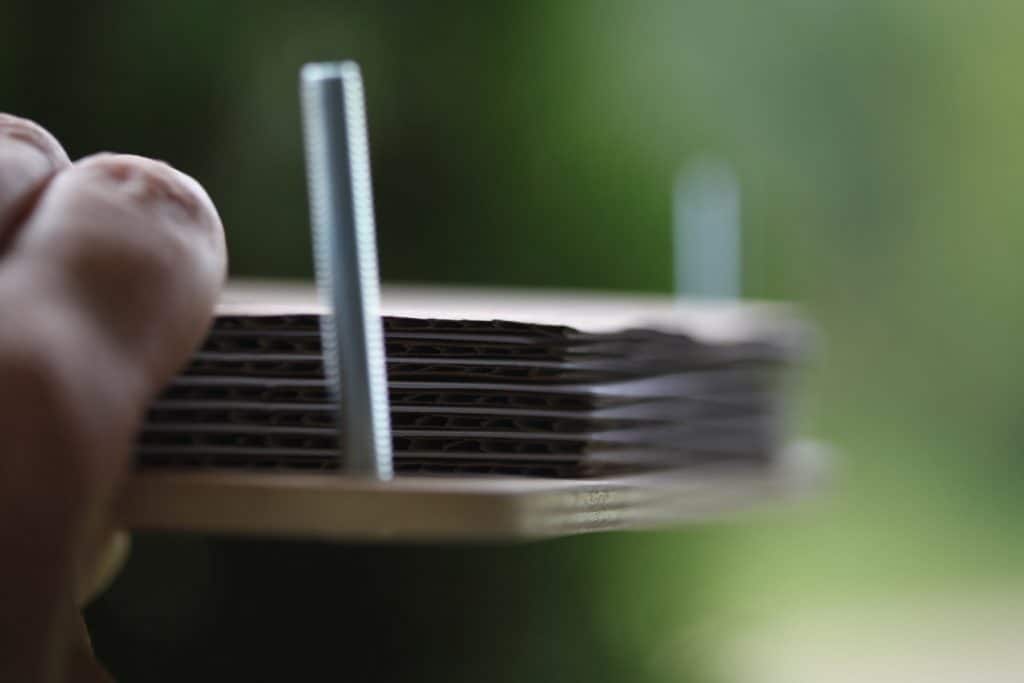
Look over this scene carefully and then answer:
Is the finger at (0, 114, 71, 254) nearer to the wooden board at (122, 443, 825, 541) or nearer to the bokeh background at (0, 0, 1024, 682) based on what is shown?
the wooden board at (122, 443, 825, 541)

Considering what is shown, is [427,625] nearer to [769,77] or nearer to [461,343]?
[769,77]

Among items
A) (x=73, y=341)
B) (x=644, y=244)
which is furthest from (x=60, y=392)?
(x=644, y=244)

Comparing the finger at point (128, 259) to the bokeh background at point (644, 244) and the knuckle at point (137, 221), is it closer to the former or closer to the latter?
the knuckle at point (137, 221)

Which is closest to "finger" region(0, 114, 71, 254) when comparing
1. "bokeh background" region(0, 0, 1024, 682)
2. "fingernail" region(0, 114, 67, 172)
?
"fingernail" region(0, 114, 67, 172)

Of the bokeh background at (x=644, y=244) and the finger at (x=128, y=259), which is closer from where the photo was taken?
the finger at (x=128, y=259)

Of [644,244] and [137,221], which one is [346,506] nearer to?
[137,221]

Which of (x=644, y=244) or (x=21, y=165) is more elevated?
(x=21, y=165)

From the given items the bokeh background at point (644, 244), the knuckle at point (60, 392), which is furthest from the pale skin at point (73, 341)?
the bokeh background at point (644, 244)
